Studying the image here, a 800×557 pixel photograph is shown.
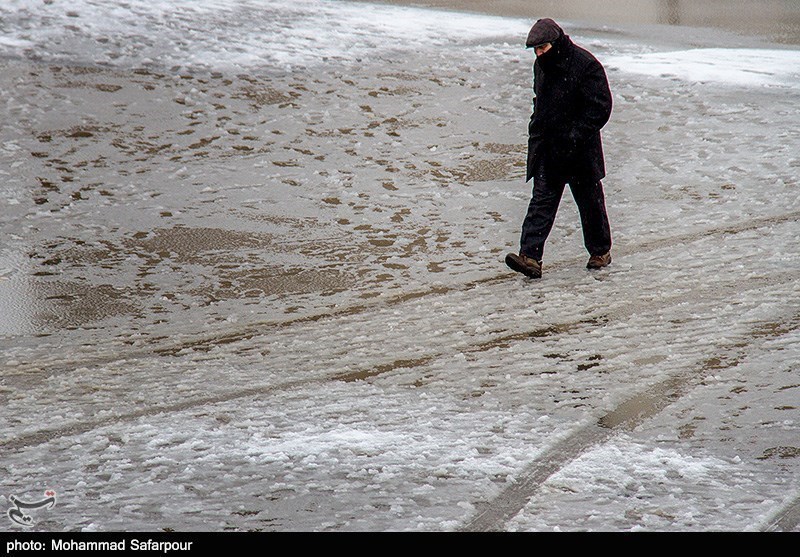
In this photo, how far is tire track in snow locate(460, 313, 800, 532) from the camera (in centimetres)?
349

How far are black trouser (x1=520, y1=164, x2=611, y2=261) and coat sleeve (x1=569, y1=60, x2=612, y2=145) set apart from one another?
0.29 m

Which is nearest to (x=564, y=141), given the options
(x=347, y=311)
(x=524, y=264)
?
(x=524, y=264)

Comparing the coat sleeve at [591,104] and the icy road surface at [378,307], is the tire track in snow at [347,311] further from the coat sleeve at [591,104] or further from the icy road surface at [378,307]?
the coat sleeve at [591,104]

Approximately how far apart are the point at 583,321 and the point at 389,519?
7.45ft

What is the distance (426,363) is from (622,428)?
1.10 metres

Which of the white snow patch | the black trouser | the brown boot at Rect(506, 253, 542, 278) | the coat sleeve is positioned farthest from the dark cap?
the white snow patch

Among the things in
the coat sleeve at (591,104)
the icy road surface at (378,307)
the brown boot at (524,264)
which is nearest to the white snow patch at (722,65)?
the icy road surface at (378,307)

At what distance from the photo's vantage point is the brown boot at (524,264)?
6.05 m

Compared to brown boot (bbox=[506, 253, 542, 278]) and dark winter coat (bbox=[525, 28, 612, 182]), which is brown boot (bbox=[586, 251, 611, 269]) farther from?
dark winter coat (bbox=[525, 28, 612, 182])

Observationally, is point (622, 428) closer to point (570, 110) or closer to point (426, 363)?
point (426, 363)

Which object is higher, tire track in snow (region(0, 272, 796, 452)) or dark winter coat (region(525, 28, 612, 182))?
dark winter coat (region(525, 28, 612, 182))

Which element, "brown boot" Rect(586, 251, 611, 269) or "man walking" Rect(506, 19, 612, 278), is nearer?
"man walking" Rect(506, 19, 612, 278)

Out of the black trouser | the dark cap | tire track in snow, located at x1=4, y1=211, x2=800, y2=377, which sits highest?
the dark cap

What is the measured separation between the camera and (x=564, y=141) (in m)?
6.02
